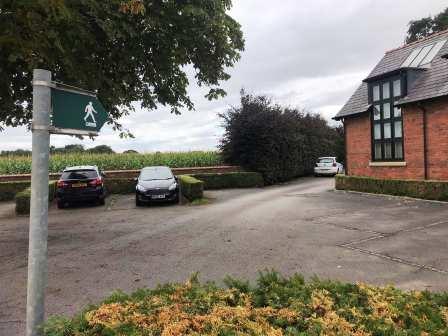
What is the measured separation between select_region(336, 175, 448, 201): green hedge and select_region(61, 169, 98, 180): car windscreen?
1145 cm

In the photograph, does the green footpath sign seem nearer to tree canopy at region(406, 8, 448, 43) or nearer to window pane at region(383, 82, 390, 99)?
window pane at region(383, 82, 390, 99)

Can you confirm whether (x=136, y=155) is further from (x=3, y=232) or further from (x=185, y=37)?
(x=185, y=37)

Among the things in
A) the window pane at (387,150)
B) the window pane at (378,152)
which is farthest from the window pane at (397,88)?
the window pane at (378,152)

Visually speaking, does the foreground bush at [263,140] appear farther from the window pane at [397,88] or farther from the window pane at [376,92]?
the window pane at [397,88]

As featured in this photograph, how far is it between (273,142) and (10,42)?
1913 cm

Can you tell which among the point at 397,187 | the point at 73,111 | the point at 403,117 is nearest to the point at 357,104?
the point at 403,117

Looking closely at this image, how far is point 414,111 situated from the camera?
52.2ft

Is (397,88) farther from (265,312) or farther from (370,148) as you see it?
(265,312)

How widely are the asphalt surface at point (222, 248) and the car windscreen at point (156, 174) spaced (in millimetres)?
2839

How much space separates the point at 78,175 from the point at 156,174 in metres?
3.14

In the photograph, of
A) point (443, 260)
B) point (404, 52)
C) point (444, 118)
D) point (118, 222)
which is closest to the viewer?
point (443, 260)

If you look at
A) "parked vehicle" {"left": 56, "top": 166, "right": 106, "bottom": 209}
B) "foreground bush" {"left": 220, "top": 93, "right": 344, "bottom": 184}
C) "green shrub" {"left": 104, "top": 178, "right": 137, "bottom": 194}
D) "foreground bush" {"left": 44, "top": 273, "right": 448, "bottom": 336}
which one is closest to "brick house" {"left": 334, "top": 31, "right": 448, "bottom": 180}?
"foreground bush" {"left": 220, "top": 93, "right": 344, "bottom": 184}

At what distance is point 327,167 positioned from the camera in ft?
97.0

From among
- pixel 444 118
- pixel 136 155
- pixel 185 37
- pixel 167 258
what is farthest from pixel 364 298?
pixel 136 155
